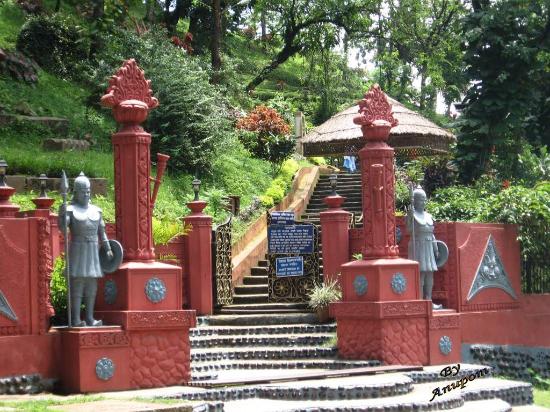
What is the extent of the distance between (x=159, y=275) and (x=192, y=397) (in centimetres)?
190

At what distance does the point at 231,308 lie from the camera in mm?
17781

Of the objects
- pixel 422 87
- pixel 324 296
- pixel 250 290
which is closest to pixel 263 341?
pixel 324 296

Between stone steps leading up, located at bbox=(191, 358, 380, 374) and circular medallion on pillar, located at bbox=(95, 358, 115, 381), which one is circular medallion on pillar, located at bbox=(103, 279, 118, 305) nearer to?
circular medallion on pillar, located at bbox=(95, 358, 115, 381)

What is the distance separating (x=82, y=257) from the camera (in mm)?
12562

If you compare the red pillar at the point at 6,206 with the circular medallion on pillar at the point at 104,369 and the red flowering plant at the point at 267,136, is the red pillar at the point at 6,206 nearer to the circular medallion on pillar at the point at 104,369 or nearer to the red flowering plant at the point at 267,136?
the circular medallion on pillar at the point at 104,369

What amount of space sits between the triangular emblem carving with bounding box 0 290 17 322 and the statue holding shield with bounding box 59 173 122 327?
698 mm

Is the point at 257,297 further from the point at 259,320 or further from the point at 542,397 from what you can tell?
the point at 542,397

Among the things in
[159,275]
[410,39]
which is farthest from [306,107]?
[159,275]

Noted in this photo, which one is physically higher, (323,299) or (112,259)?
(112,259)

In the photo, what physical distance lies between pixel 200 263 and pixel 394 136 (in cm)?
599

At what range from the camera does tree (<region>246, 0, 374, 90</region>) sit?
1346 inches

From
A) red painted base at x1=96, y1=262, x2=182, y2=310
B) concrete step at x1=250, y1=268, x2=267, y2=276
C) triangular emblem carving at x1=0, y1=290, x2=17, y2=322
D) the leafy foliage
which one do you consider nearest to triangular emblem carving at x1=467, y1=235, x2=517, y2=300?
the leafy foliage

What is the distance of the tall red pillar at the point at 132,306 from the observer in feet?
40.4

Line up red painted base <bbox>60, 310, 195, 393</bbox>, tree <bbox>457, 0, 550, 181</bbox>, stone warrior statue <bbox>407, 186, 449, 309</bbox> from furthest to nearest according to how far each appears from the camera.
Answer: tree <bbox>457, 0, 550, 181</bbox> < stone warrior statue <bbox>407, 186, 449, 309</bbox> < red painted base <bbox>60, 310, 195, 393</bbox>
